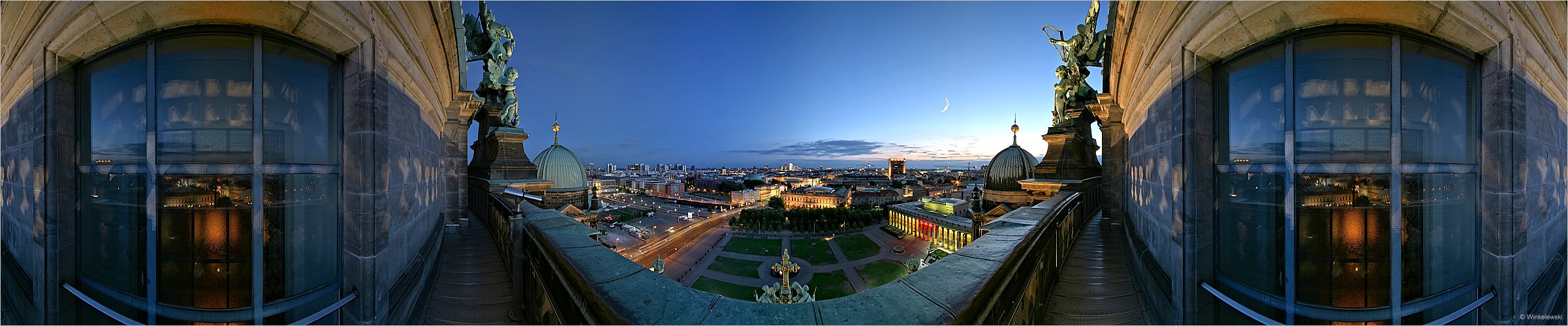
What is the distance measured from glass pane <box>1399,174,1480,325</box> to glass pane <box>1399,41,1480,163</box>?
147 mm

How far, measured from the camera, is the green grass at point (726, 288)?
27.0m

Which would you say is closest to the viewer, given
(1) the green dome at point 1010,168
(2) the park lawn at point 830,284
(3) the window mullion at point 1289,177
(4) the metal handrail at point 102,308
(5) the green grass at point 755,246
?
(3) the window mullion at point 1289,177

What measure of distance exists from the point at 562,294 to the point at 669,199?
9188cm

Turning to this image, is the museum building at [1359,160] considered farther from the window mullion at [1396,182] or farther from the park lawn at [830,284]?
the park lawn at [830,284]

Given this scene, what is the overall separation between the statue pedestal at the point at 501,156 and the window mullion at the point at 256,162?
23.1ft

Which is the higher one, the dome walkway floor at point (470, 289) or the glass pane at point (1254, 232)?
the glass pane at point (1254, 232)

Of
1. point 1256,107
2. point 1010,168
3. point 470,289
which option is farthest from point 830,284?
point 1256,107

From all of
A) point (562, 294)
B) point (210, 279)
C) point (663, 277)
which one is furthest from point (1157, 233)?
point (210, 279)

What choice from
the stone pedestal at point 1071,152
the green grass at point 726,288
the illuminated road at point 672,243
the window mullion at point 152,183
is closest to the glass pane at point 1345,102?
the stone pedestal at point 1071,152

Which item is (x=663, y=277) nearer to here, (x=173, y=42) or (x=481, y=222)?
(x=173, y=42)

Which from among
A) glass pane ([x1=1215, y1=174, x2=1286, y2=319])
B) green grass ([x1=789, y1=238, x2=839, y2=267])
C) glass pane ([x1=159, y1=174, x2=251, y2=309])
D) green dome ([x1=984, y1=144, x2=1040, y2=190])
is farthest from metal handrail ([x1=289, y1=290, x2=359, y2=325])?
green grass ([x1=789, y1=238, x2=839, y2=267])

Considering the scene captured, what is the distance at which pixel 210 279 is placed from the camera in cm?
235

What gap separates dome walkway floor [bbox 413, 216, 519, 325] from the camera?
11.0 ft

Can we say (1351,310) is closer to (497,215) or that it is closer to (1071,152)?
(1071,152)
